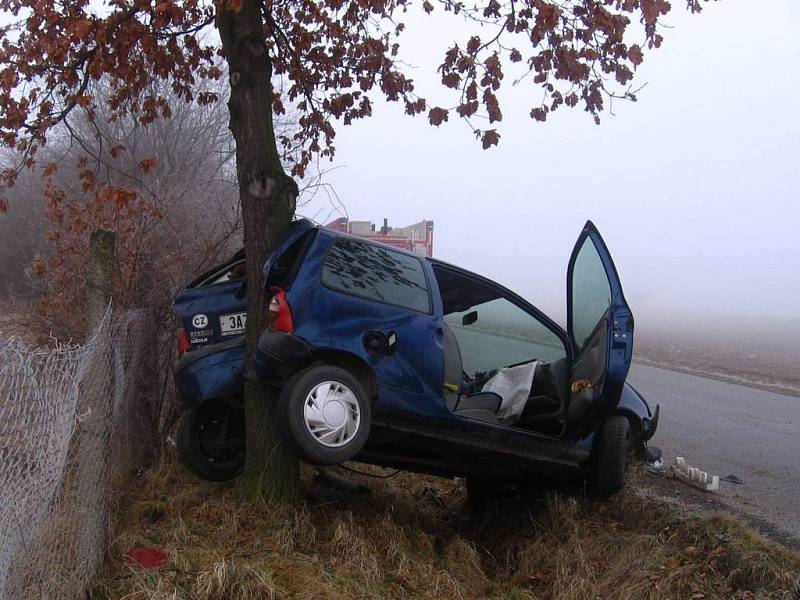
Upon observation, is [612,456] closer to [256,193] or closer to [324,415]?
[324,415]

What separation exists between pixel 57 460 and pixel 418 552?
238cm

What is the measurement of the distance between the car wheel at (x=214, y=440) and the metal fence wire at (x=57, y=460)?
0.70m

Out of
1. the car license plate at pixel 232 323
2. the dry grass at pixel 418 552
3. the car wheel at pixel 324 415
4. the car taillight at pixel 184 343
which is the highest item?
the car license plate at pixel 232 323

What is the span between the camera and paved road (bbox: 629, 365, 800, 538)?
6.29m

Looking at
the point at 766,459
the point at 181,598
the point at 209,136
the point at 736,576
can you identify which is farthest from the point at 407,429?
the point at 209,136

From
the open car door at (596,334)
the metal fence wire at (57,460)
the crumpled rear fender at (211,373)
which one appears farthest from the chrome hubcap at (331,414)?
the open car door at (596,334)

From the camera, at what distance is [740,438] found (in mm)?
8914

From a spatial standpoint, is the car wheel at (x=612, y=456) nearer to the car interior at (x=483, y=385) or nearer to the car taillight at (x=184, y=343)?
the car interior at (x=483, y=385)

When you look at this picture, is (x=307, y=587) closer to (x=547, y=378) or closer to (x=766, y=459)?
(x=547, y=378)

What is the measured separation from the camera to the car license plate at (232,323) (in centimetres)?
539

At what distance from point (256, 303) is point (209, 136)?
1345 cm

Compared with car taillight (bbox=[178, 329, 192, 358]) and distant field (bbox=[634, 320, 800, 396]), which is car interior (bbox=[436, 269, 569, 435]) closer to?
car taillight (bbox=[178, 329, 192, 358])

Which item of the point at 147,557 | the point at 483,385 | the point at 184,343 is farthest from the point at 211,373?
the point at 483,385

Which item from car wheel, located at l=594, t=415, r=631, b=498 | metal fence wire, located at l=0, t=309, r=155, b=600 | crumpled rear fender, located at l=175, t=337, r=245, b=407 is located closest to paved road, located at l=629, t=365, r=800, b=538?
car wheel, located at l=594, t=415, r=631, b=498
